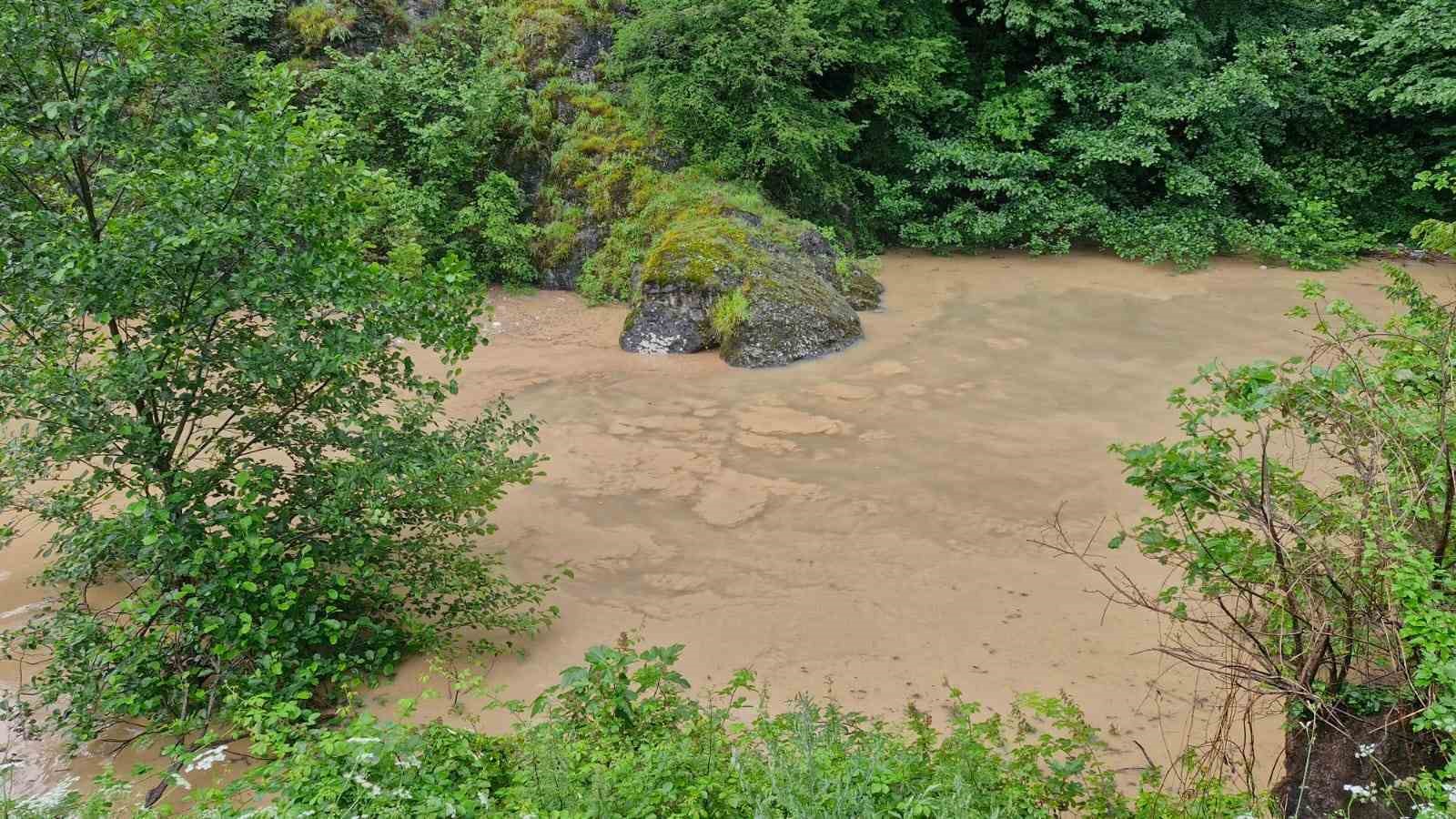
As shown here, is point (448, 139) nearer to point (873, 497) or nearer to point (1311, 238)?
point (873, 497)

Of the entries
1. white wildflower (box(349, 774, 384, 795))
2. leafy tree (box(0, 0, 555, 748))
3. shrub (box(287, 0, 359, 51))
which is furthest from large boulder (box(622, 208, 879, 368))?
white wildflower (box(349, 774, 384, 795))

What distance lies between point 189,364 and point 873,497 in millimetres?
Answer: 4411

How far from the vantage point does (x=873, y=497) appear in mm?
6758

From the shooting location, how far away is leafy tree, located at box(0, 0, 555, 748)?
157 inches

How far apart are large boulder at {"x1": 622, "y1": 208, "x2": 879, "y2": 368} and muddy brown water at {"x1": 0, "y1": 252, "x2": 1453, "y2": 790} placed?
0.32m

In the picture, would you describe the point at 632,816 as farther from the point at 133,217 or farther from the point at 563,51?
the point at 563,51

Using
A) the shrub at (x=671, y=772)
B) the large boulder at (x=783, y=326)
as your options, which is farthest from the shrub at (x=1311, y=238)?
the shrub at (x=671, y=772)

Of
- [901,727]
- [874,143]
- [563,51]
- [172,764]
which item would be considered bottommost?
[172,764]

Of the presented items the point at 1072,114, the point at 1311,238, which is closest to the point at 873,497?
the point at 1072,114

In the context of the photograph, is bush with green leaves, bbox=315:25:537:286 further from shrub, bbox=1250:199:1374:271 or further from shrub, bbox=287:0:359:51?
shrub, bbox=1250:199:1374:271

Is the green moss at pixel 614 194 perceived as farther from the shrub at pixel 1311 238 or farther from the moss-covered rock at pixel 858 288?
the shrub at pixel 1311 238

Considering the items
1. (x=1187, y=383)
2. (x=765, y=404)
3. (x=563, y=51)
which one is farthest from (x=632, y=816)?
(x=563, y=51)

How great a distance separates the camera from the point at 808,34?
11.2 metres

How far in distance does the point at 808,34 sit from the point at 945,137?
10.4 feet
